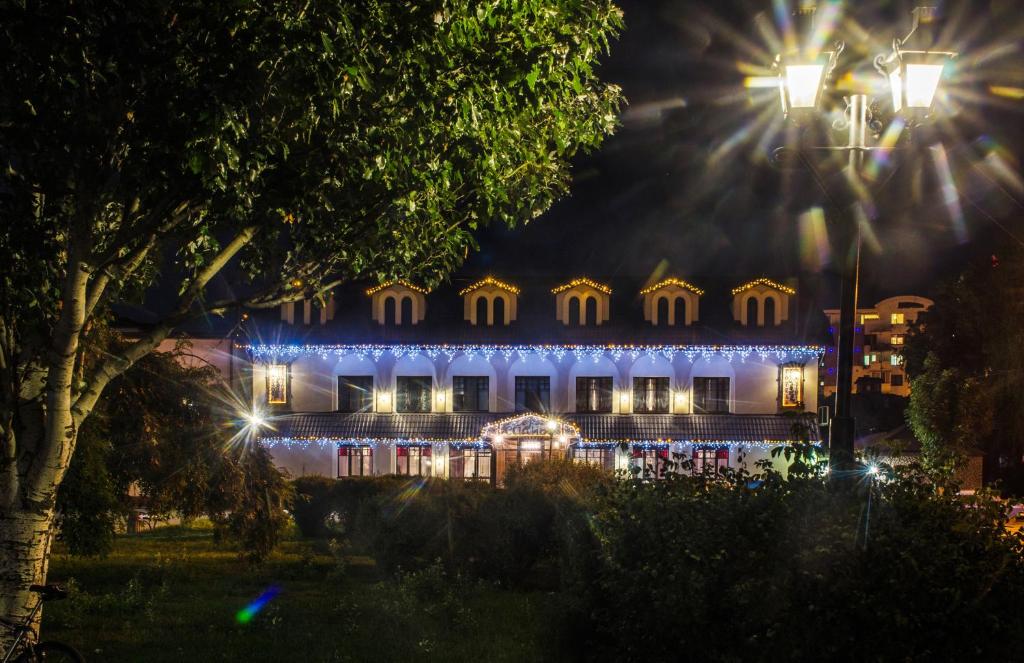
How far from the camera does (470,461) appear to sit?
37.2 metres

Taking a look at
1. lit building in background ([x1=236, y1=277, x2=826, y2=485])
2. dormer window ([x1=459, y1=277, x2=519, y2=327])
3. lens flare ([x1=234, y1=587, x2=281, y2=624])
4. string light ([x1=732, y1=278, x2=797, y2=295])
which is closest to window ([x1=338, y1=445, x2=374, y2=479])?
lit building in background ([x1=236, y1=277, x2=826, y2=485])

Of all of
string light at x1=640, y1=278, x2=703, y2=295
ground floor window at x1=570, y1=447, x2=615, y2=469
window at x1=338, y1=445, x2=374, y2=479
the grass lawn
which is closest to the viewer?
the grass lawn

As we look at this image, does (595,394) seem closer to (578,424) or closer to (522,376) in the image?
(578,424)

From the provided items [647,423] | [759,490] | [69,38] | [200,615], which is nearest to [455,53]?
[69,38]

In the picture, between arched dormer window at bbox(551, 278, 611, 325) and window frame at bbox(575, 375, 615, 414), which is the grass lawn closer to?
window frame at bbox(575, 375, 615, 414)

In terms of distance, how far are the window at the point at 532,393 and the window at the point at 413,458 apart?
4.44m

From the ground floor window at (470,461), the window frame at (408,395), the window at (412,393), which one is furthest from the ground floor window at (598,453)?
the window at (412,393)

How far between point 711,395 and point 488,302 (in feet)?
34.2

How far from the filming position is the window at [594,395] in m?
36.9

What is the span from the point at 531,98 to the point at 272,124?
2.69 metres

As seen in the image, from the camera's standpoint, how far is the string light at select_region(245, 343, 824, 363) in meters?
36.0

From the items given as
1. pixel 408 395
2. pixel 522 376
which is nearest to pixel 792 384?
pixel 522 376

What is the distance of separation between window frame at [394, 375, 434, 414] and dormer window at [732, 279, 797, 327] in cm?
1363

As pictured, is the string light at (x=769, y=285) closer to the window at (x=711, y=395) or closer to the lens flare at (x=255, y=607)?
the window at (x=711, y=395)
